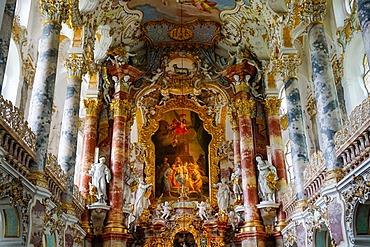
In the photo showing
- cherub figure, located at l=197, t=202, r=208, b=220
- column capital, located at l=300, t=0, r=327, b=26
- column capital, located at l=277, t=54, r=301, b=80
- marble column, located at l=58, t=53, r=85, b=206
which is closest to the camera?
column capital, located at l=300, t=0, r=327, b=26

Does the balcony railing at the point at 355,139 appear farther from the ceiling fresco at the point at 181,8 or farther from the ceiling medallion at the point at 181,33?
the ceiling medallion at the point at 181,33

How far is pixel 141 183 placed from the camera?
2019cm

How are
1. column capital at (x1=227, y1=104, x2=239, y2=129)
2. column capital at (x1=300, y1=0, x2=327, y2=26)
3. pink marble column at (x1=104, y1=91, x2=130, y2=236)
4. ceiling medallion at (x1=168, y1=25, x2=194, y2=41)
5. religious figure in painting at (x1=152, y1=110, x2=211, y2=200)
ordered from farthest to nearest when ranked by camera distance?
ceiling medallion at (x1=168, y1=25, x2=194, y2=41)
religious figure in painting at (x1=152, y1=110, x2=211, y2=200)
column capital at (x1=227, y1=104, x2=239, y2=129)
pink marble column at (x1=104, y1=91, x2=130, y2=236)
column capital at (x1=300, y1=0, x2=327, y2=26)

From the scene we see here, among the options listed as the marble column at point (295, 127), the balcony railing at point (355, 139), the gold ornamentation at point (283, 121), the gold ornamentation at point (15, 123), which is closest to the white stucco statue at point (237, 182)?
the gold ornamentation at point (283, 121)

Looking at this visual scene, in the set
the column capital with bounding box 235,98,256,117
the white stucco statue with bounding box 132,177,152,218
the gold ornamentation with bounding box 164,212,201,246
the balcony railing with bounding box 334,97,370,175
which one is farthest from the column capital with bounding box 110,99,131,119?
the balcony railing with bounding box 334,97,370,175

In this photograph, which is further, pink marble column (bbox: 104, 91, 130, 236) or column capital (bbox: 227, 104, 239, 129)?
column capital (bbox: 227, 104, 239, 129)

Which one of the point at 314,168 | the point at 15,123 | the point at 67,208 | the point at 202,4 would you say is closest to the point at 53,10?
the point at 15,123

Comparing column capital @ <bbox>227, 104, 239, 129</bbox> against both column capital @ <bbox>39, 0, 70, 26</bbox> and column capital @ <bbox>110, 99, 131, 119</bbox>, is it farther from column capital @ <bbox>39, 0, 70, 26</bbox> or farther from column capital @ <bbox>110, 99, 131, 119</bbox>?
column capital @ <bbox>39, 0, 70, 26</bbox>

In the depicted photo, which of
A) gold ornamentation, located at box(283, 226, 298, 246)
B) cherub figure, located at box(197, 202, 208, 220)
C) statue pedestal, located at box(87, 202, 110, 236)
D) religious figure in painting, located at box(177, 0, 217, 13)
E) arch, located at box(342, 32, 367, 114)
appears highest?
religious figure in painting, located at box(177, 0, 217, 13)

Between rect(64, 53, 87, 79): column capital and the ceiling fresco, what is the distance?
14.9 ft

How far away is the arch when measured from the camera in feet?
52.5

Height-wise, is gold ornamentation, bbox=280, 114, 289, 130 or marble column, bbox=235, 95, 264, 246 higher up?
gold ornamentation, bbox=280, 114, 289, 130

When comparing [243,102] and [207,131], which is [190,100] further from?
[243,102]

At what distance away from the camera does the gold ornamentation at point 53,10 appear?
1295 centimetres
